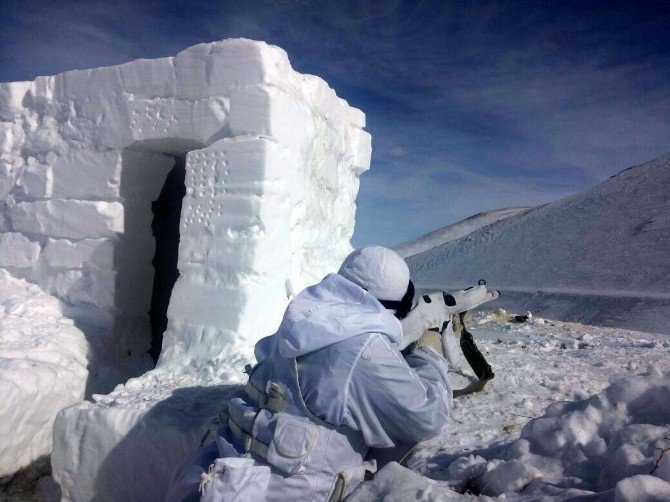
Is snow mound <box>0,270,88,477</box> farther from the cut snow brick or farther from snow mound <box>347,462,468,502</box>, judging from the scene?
snow mound <box>347,462,468,502</box>

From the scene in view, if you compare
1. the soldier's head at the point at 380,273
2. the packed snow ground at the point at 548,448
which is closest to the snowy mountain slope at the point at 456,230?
the packed snow ground at the point at 548,448

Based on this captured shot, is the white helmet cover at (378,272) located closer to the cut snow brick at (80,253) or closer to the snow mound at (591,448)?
the snow mound at (591,448)

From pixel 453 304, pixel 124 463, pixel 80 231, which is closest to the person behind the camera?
pixel 453 304

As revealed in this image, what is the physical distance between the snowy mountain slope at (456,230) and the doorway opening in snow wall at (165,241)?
46.6 ft

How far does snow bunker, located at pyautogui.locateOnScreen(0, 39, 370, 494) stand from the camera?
8.30 ft

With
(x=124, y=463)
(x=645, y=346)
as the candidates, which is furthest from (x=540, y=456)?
(x=645, y=346)

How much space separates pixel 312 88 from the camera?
3.73m

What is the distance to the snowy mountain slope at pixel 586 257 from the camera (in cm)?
726

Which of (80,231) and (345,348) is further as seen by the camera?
(80,231)

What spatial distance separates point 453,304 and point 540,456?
80cm

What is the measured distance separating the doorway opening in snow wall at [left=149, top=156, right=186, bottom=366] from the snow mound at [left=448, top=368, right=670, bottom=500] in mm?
3220

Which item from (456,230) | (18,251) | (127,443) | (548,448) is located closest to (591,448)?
(548,448)

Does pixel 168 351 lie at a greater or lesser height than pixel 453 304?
lesser

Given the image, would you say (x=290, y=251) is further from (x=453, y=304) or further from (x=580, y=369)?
(x=580, y=369)
